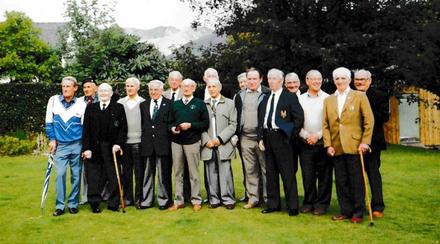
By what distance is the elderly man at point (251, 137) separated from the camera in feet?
23.6

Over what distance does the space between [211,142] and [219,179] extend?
0.60 m

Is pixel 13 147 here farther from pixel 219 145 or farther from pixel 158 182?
pixel 219 145

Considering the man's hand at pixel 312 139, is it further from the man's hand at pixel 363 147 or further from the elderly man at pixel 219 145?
the elderly man at pixel 219 145

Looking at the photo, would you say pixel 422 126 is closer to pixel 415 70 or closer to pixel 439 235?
pixel 415 70

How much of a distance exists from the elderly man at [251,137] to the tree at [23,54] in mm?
22997

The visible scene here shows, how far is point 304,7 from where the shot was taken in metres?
16.2

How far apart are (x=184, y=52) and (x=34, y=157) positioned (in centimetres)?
714

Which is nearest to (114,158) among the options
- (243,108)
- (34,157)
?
(243,108)

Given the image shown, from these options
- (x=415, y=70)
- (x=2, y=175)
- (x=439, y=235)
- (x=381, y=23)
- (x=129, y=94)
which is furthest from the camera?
(x=381, y=23)

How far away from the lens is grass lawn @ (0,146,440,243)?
224 inches

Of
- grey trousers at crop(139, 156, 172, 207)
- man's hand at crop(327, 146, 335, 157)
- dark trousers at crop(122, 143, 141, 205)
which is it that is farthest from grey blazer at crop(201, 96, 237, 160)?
man's hand at crop(327, 146, 335, 157)

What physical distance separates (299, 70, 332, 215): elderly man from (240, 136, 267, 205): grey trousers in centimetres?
68

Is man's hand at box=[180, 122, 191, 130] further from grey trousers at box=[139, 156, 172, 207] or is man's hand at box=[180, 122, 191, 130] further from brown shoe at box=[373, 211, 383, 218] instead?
brown shoe at box=[373, 211, 383, 218]

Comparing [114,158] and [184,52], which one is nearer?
[114,158]
